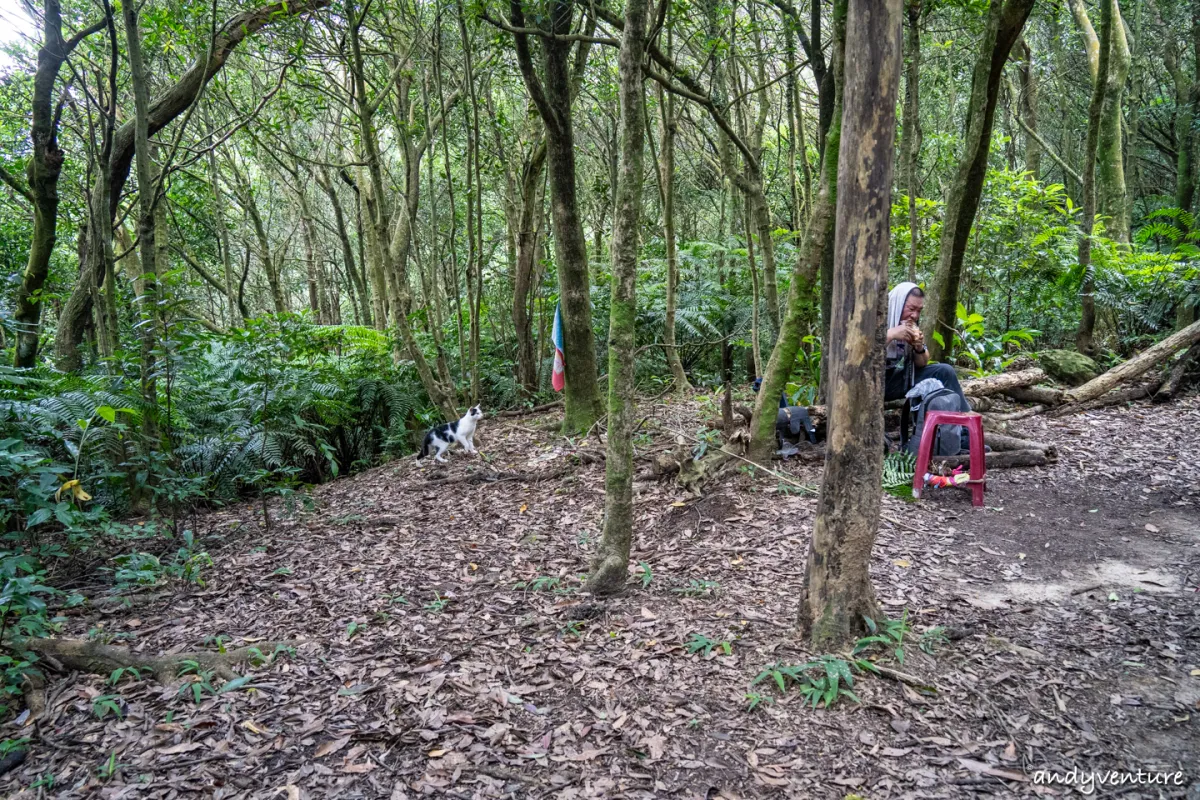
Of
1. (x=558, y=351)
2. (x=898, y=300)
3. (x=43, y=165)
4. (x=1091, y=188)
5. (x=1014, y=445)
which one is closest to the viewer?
(x=898, y=300)

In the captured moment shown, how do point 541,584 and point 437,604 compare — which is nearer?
point 437,604

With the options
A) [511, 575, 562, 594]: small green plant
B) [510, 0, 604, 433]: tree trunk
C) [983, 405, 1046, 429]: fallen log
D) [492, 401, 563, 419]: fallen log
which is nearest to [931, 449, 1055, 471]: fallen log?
[983, 405, 1046, 429]: fallen log

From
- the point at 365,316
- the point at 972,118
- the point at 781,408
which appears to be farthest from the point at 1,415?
the point at 365,316

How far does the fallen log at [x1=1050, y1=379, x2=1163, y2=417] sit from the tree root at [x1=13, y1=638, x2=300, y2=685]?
7847 millimetres

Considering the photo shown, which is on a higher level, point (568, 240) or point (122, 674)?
point (568, 240)

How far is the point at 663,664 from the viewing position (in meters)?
3.01

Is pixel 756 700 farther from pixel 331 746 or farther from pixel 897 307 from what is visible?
pixel 897 307

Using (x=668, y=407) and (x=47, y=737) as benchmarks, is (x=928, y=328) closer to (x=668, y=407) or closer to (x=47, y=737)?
(x=668, y=407)

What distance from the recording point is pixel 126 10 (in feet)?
14.7

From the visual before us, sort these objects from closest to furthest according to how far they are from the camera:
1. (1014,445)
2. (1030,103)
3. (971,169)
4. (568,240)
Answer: (1014,445) < (971,169) < (568,240) < (1030,103)

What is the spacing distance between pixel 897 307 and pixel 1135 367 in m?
4.03

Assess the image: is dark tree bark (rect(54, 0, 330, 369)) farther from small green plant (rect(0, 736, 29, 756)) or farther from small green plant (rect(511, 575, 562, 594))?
small green plant (rect(511, 575, 562, 594))

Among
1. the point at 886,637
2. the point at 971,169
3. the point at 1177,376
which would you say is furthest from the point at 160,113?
the point at 1177,376

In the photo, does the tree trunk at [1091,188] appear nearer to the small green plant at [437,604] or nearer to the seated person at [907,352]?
the seated person at [907,352]
